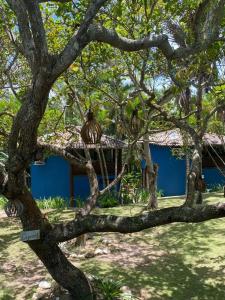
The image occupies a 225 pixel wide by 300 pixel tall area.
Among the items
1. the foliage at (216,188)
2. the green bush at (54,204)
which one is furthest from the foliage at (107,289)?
the foliage at (216,188)

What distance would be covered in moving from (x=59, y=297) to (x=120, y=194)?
10263 millimetres

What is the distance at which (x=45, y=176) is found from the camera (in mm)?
Result: 17844

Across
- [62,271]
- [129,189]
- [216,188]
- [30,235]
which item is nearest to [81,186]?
[129,189]

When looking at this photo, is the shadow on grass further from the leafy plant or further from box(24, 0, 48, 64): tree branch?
the leafy plant

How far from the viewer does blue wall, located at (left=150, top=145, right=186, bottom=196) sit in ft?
62.4

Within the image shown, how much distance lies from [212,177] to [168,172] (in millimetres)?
2848

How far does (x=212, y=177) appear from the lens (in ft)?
67.6

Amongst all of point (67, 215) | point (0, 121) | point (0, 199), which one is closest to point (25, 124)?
point (0, 121)

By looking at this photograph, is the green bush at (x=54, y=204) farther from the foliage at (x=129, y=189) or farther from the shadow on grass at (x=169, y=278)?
the shadow on grass at (x=169, y=278)

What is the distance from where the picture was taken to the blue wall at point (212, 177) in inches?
804

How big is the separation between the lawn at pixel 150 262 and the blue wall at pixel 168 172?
26.4ft

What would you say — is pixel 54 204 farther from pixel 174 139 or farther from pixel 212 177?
pixel 212 177

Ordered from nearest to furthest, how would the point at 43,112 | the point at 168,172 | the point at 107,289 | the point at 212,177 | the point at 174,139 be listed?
the point at 43,112 → the point at 107,289 → the point at 174,139 → the point at 168,172 → the point at 212,177

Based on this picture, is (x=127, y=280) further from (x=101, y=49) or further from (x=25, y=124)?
(x=101, y=49)
